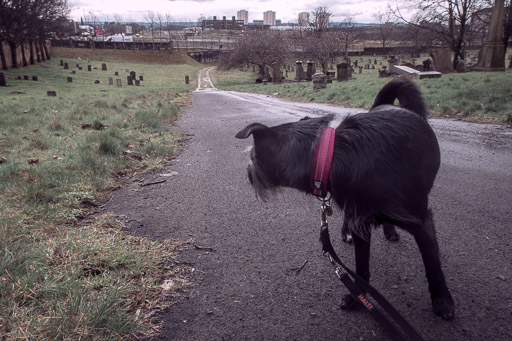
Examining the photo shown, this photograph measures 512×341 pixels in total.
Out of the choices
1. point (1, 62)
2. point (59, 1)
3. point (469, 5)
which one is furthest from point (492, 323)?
point (59, 1)

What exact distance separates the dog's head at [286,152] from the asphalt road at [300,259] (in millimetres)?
398

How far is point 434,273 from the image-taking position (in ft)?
7.35

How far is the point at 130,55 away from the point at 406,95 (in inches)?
2914

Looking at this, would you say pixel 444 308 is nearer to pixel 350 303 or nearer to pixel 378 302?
pixel 350 303

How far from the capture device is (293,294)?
2.43m

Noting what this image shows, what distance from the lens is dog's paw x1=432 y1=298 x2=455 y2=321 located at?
7.09 feet

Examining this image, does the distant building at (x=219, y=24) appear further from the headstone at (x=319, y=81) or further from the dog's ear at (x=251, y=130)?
the dog's ear at (x=251, y=130)

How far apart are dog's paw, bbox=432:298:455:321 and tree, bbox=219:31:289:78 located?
142 ft

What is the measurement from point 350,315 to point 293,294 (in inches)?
16.3

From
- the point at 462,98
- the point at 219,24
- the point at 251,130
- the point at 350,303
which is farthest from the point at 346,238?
the point at 219,24

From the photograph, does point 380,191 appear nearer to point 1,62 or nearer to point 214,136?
point 214,136

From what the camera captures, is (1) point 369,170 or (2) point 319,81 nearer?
(1) point 369,170

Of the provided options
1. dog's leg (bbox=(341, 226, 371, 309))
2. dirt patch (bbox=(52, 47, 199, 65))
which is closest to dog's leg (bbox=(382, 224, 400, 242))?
dog's leg (bbox=(341, 226, 371, 309))

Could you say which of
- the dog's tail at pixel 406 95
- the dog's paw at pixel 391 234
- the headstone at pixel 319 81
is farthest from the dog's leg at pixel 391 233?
the headstone at pixel 319 81
